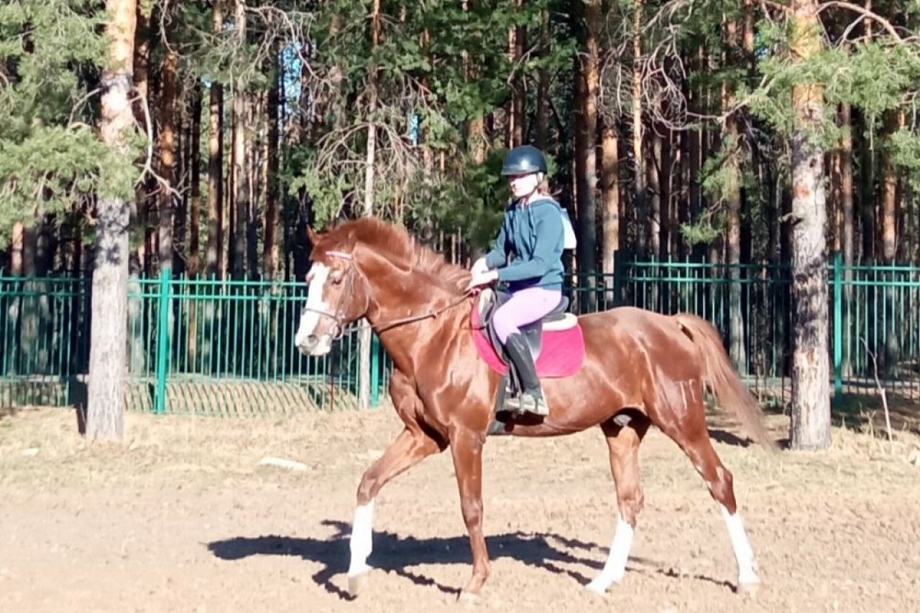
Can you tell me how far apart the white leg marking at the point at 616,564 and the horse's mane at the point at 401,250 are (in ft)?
7.12

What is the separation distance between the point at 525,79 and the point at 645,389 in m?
21.5

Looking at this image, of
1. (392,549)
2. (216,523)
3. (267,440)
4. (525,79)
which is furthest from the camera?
(525,79)

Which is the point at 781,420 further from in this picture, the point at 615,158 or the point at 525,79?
the point at 525,79

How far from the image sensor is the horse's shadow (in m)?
9.14

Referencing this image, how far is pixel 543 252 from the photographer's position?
7855 millimetres

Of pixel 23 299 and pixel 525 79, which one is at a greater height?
pixel 525 79

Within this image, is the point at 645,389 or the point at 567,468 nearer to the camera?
the point at 645,389

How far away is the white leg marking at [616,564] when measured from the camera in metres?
8.20

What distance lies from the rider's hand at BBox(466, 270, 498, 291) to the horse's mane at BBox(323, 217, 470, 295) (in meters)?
0.25

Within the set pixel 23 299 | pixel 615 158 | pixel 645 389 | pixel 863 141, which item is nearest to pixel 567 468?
pixel 645 389

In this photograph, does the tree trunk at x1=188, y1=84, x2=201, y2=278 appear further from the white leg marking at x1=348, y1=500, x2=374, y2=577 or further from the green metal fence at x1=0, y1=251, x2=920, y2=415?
the white leg marking at x1=348, y1=500, x2=374, y2=577

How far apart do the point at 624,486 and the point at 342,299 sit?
265cm

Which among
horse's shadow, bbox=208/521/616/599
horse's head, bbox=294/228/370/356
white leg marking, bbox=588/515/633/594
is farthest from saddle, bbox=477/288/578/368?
horse's shadow, bbox=208/521/616/599

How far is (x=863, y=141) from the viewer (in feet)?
89.0
